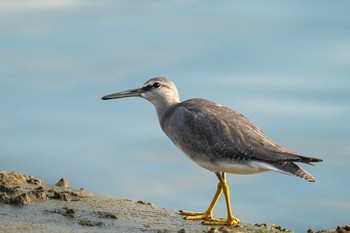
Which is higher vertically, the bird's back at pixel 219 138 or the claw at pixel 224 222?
the bird's back at pixel 219 138

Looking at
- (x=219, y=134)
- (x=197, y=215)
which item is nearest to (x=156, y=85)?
(x=219, y=134)

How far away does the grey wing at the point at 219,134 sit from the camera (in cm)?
1282

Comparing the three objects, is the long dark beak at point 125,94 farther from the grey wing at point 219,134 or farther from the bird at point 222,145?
the grey wing at point 219,134

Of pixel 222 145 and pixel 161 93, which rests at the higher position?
pixel 161 93

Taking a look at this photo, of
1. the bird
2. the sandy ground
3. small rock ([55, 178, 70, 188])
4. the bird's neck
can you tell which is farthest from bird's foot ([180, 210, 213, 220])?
small rock ([55, 178, 70, 188])

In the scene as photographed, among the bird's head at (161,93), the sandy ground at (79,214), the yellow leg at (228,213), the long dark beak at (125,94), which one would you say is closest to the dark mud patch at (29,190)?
the sandy ground at (79,214)

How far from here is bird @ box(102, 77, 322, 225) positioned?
12.8m

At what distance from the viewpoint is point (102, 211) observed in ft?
42.9

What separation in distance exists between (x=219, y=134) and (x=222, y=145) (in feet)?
0.68

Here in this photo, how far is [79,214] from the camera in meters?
12.7

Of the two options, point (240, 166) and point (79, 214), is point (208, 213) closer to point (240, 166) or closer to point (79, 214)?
point (240, 166)

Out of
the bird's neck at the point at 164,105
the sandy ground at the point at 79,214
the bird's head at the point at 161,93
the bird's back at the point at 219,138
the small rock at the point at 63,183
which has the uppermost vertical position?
the bird's head at the point at 161,93

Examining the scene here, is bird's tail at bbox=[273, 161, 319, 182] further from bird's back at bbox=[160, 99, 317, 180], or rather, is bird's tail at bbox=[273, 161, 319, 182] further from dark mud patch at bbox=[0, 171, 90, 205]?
dark mud patch at bbox=[0, 171, 90, 205]

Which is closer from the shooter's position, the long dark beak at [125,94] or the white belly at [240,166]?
the white belly at [240,166]
